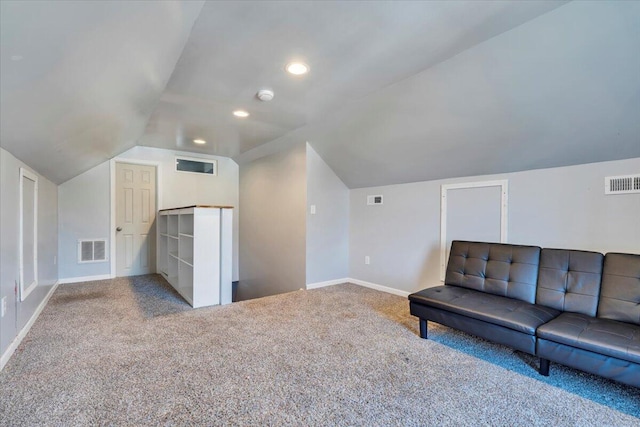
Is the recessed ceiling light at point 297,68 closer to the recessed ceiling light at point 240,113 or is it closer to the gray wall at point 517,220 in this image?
the recessed ceiling light at point 240,113

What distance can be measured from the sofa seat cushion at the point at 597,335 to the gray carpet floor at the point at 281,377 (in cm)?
31

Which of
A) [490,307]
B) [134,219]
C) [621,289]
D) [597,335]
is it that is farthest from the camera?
[134,219]

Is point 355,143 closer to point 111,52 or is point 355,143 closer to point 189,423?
point 111,52

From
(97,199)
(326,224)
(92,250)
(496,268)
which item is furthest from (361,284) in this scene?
(97,199)

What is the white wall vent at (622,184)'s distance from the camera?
237cm

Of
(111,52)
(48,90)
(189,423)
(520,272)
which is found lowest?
(189,423)

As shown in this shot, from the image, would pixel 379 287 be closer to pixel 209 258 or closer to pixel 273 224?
pixel 273 224

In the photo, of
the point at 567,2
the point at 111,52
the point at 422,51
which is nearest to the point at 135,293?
the point at 111,52

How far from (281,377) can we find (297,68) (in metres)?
2.23

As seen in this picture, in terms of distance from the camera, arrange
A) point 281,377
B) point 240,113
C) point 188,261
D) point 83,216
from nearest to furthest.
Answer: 1. point 281,377
2. point 240,113
3. point 188,261
4. point 83,216

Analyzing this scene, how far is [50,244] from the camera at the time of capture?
3975mm

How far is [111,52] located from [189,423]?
1922mm

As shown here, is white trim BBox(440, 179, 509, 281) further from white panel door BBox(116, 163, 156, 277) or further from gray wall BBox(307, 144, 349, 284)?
white panel door BBox(116, 163, 156, 277)

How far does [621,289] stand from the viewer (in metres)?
2.13
